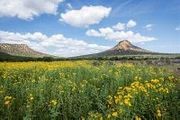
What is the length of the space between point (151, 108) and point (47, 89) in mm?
4242

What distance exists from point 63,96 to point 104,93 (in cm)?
132

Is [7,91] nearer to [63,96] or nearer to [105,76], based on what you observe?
[63,96]

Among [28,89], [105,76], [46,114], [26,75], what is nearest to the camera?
[46,114]

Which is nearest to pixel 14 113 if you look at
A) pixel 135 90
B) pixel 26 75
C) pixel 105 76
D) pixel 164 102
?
pixel 135 90

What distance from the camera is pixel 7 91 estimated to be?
Answer: 13.0 metres

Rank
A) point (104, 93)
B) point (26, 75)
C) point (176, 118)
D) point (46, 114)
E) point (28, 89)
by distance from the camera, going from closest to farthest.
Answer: point (176, 118) < point (46, 114) < point (104, 93) < point (28, 89) < point (26, 75)

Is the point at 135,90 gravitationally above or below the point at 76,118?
above

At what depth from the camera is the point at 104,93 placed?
1127 cm

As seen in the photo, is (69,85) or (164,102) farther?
(69,85)

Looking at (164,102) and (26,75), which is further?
(26,75)

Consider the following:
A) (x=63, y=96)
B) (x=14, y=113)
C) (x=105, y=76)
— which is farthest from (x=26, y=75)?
(x=14, y=113)

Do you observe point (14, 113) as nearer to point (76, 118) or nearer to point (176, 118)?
point (76, 118)

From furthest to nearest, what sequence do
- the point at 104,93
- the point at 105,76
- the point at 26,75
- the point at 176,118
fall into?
the point at 26,75 < the point at 105,76 < the point at 104,93 < the point at 176,118

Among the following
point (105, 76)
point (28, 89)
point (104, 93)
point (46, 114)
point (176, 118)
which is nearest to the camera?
point (176, 118)
